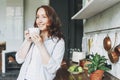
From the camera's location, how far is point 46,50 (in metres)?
1.10

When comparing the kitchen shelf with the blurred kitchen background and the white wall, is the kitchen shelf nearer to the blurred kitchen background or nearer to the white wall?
the white wall

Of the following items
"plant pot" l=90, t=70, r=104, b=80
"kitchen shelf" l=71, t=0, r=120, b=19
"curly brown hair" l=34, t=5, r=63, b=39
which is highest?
"kitchen shelf" l=71, t=0, r=120, b=19

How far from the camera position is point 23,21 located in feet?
11.1

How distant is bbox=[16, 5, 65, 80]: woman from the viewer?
113cm

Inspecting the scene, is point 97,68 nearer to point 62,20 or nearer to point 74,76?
point 74,76

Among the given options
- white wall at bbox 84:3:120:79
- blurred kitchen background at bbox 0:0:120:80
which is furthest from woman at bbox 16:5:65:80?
blurred kitchen background at bbox 0:0:120:80

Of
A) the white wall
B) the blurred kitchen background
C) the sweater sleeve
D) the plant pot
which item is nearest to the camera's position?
the sweater sleeve

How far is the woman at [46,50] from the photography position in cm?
113

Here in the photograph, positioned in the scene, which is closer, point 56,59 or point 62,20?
point 56,59

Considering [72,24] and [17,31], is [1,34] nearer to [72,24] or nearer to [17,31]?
[17,31]

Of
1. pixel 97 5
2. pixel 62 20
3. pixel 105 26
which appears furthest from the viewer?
pixel 62 20

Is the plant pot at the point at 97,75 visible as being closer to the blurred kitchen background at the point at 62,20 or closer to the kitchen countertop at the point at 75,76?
the kitchen countertop at the point at 75,76

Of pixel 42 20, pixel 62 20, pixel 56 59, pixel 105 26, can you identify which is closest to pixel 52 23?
pixel 42 20

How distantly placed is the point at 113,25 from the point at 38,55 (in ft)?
2.21
